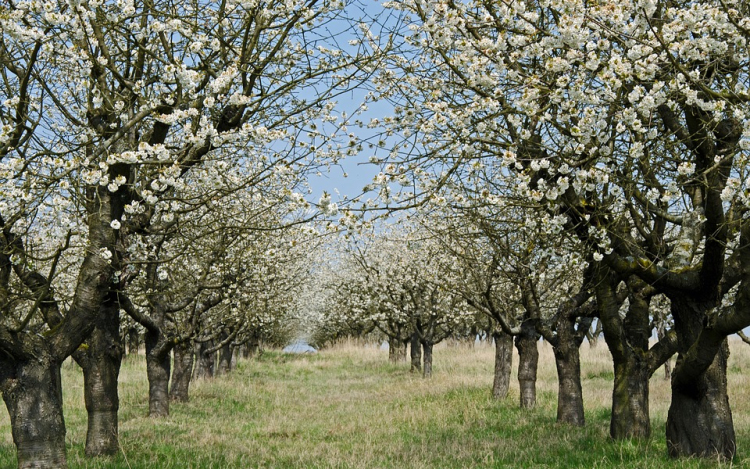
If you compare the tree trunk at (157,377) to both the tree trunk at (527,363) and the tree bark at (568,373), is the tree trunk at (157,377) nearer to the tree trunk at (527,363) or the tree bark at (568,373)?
the tree trunk at (527,363)

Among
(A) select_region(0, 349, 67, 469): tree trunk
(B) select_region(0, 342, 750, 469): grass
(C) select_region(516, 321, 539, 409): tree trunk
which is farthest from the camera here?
(C) select_region(516, 321, 539, 409): tree trunk

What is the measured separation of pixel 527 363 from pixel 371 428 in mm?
5156

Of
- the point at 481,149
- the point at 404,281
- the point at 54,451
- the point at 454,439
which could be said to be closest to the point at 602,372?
the point at 404,281

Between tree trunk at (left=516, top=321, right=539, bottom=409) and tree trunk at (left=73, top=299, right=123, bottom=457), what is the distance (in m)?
10.2

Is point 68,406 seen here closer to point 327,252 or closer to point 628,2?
point 628,2

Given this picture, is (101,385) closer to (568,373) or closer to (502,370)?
(568,373)

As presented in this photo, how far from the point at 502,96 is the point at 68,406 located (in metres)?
16.0

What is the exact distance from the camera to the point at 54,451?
7445 mm

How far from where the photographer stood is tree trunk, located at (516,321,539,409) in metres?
16.9

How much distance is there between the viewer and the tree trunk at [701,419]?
907 centimetres

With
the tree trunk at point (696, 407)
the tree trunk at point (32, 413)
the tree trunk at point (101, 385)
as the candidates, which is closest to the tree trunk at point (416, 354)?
the tree trunk at point (101, 385)

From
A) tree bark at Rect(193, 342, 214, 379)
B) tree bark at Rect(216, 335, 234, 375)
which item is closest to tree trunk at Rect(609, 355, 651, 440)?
tree bark at Rect(193, 342, 214, 379)

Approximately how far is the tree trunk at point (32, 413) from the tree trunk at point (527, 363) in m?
12.0

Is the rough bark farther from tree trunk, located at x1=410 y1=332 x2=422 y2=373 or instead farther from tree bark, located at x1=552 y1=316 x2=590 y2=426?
tree trunk, located at x1=410 y1=332 x2=422 y2=373
